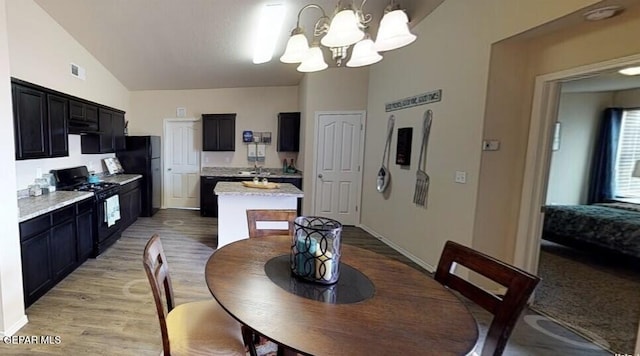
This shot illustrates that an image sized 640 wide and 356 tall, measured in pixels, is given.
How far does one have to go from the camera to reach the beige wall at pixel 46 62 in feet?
11.1

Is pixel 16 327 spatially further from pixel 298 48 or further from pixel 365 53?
pixel 365 53

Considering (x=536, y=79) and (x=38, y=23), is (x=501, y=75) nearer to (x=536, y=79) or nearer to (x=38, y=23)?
(x=536, y=79)

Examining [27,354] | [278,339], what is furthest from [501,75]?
[27,354]

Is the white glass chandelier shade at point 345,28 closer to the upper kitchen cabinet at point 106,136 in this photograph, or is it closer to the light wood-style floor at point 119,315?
the light wood-style floor at point 119,315

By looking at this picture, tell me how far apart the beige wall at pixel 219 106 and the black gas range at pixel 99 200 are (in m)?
2.22

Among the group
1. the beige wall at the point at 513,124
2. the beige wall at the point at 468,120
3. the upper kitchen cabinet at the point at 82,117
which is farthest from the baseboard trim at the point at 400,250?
the upper kitchen cabinet at the point at 82,117

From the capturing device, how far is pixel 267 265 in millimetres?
1618

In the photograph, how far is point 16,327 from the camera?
228 cm

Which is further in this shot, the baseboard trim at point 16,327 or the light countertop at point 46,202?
the light countertop at point 46,202

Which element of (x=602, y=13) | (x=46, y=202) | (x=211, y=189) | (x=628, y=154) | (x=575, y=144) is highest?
(x=602, y=13)

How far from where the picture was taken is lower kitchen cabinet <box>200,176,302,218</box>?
19.2 ft

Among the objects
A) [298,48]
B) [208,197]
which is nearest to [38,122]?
[298,48]

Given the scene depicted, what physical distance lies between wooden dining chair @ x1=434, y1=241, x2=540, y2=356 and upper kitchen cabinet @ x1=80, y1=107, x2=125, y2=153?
16.8ft

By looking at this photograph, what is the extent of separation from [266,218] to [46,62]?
3.79 meters
